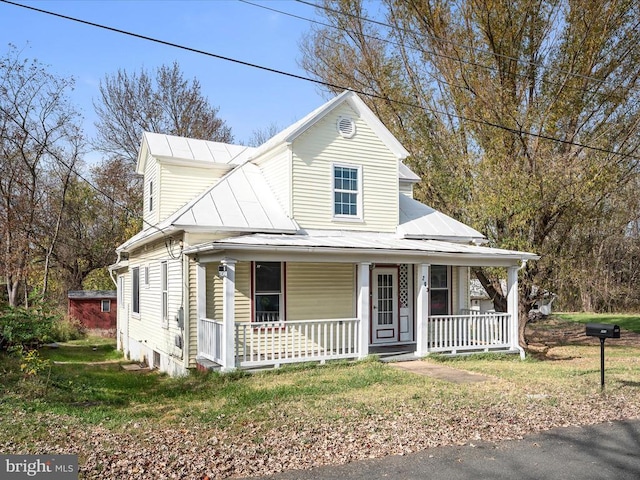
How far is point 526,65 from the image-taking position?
17.6 m

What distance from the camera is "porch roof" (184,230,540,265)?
37.8 ft

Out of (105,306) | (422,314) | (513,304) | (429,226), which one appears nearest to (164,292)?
(422,314)

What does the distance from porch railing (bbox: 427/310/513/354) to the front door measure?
1.06 m

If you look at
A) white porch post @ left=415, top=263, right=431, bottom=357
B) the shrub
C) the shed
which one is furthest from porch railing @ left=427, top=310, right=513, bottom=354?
the shed

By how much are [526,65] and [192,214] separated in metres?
11.8

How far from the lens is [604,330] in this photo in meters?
9.73

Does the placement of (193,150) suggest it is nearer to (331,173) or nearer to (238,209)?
(238,209)

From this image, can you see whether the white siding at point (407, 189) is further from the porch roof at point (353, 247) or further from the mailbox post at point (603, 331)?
the mailbox post at point (603, 331)

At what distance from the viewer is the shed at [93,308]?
26406 mm

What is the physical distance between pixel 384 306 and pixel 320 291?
2.11 m

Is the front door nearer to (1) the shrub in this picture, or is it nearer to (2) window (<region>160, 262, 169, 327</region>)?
(2) window (<region>160, 262, 169, 327</region>)

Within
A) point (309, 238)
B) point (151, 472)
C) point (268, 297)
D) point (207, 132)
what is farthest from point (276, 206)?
point (207, 132)

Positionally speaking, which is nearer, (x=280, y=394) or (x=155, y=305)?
(x=280, y=394)

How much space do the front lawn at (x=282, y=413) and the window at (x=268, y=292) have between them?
2.02 m
